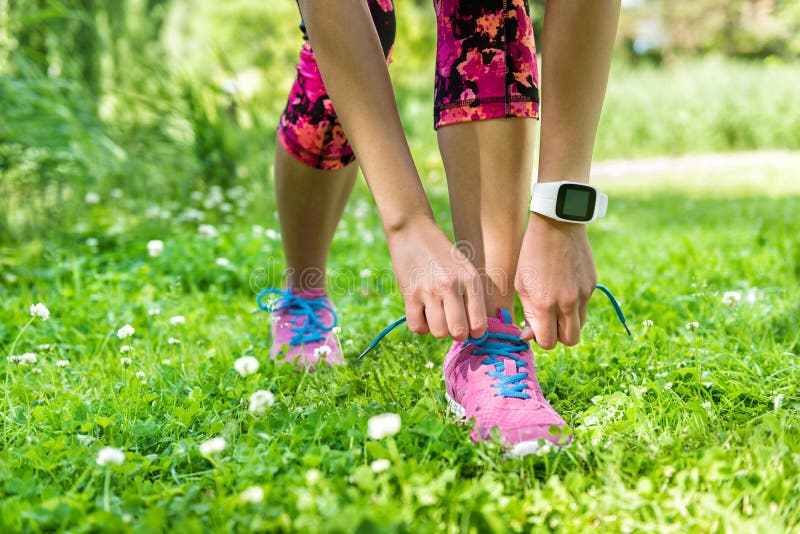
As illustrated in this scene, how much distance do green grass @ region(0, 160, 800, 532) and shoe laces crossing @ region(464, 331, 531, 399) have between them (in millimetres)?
130

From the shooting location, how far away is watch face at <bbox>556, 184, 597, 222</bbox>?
3.96 ft

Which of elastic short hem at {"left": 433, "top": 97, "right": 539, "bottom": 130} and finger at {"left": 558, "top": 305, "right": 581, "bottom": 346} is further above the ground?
elastic short hem at {"left": 433, "top": 97, "right": 539, "bottom": 130}

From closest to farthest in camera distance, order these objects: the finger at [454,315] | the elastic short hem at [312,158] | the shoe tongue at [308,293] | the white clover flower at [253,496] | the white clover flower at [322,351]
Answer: the white clover flower at [253,496] < the finger at [454,315] < the white clover flower at [322,351] < the elastic short hem at [312,158] < the shoe tongue at [308,293]

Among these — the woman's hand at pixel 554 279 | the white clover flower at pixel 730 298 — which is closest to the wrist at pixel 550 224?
the woman's hand at pixel 554 279

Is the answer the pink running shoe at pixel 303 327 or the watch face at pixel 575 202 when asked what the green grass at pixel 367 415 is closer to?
the pink running shoe at pixel 303 327

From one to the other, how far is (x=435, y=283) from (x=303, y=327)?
28.3 inches

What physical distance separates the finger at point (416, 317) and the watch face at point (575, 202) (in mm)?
302

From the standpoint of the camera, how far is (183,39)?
55.1 ft

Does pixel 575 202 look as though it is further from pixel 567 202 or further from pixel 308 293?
pixel 308 293

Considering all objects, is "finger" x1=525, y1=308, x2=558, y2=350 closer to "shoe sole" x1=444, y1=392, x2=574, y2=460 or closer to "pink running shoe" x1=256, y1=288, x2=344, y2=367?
"shoe sole" x1=444, y1=392, x2=574, y2=460

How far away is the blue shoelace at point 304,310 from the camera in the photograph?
1739mm

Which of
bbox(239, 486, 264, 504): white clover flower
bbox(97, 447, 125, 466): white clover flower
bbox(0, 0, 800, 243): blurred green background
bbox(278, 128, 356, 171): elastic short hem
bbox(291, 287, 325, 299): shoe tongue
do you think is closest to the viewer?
bbox(239, 486, 264, 504): white clover flower

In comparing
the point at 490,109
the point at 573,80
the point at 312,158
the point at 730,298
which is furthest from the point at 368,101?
the point at 730,298

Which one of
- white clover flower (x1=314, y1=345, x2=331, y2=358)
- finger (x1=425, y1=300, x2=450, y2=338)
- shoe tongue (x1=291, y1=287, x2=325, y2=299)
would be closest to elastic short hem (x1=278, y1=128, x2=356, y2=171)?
shoe tongue (x1=291, y1=287, x2=325, y2=299)
